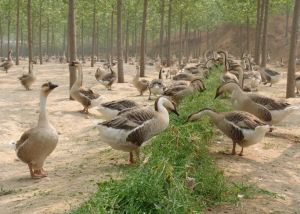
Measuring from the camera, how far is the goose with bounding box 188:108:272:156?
33.1ft

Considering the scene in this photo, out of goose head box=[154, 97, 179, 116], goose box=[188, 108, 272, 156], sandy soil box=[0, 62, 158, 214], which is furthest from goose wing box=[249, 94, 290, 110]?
sandy soil box=[0, 62, 158, 214]

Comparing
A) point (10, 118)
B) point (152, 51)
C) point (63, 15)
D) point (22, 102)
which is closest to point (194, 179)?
point (10, 118)

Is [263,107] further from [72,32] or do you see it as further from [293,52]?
[72,32]

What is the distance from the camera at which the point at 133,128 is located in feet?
30.7

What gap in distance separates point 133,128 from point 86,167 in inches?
71.1

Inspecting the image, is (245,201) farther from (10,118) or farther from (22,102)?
(22,102)

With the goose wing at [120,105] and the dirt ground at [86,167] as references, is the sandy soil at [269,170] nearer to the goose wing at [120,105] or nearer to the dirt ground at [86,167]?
the dirt ground at [86,167]

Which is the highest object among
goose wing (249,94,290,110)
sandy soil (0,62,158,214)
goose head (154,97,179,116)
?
goose head (154,97,179,116)

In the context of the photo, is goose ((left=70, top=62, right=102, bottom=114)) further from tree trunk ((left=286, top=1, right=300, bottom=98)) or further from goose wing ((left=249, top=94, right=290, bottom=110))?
tree trunk ((left=286, top=1, right=300, bottom=98))

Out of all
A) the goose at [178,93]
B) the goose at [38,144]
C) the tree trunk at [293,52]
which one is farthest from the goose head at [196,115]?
the tree trunk at [293,52]

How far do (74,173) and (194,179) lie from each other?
3.75 meters

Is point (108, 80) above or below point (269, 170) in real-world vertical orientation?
above

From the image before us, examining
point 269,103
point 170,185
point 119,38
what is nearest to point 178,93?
point 269,103

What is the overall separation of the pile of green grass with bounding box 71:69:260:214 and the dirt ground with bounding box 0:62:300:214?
1.45 ft
